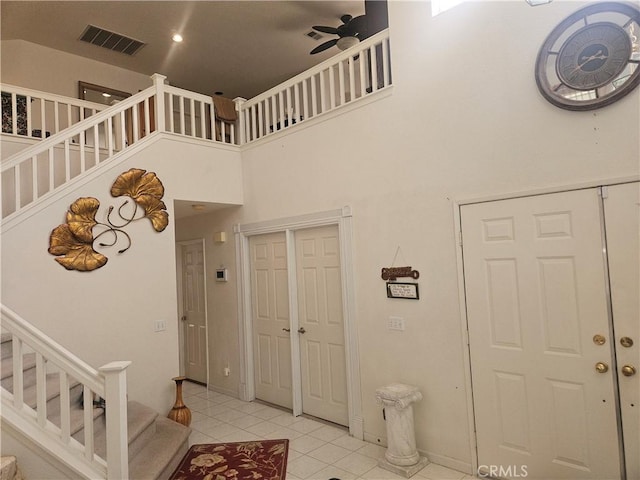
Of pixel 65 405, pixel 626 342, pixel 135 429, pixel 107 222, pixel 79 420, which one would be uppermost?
pixel 107 222

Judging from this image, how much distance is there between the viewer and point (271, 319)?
4.62 metres

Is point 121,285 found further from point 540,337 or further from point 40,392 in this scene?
point 540,337

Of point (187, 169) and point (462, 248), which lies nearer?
point (462, 248)

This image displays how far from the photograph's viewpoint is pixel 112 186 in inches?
147

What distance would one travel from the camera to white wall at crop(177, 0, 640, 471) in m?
2.55

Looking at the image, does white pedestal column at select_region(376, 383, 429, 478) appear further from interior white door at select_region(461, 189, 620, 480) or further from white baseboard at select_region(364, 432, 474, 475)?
interior white door at select_region(461, 189, 620, 480)

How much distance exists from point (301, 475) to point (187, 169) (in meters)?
3.27

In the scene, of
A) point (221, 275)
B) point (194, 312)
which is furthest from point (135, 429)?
point (194, 312)

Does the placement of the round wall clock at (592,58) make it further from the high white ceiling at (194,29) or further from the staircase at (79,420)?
the staircase at (79,420)

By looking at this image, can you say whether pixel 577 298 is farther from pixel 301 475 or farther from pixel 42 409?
pixel 42 409

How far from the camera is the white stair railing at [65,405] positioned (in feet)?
7.52

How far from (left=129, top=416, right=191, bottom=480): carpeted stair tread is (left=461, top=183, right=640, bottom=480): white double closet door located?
2.41 m

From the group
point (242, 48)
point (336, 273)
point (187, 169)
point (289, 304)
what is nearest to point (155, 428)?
point (289, 304)

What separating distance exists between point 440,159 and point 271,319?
8.90ft
